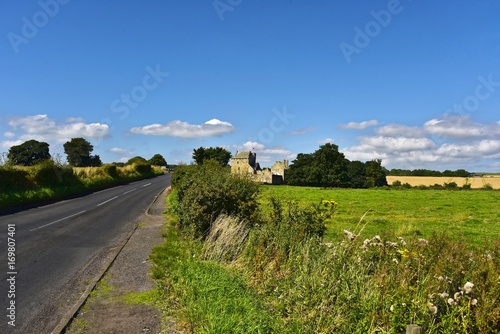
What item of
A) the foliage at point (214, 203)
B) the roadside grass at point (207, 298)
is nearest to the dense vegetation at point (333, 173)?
the foliage at point (214, 203)

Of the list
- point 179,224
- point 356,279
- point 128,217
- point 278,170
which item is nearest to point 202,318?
point 356,279

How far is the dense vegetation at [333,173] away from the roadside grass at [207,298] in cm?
8566

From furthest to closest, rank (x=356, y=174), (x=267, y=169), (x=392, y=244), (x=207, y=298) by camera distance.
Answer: (x=267, y=169) → (x=356, y=174) → (x=392, y=244) → (x=207, y=298)

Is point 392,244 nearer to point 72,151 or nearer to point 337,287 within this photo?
point 337,287

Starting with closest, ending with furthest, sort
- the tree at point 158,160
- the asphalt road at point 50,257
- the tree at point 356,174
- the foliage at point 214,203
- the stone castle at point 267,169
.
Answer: the asphalt road at point 50,257, the foliage at point 214,203, the tree at point 356,174, the stone castle at point 267,169, the tree at point 158,160

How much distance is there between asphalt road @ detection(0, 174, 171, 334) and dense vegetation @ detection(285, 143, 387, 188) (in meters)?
77.3

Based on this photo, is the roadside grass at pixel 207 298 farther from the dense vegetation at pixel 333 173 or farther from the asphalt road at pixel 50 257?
the dense vegetation at pixel 333 173

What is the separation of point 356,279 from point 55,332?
4.85 meters

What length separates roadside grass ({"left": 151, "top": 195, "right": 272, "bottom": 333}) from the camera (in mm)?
5105

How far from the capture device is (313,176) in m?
94.3

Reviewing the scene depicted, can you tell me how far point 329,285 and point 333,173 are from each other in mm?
87813

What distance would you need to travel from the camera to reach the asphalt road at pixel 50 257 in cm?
638

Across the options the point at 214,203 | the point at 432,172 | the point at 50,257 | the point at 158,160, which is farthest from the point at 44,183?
the point at 432,172

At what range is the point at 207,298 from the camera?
19.9 ft
